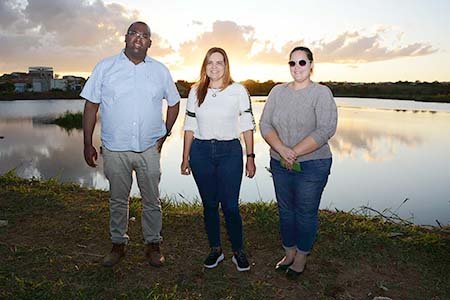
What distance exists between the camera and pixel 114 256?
3807mm

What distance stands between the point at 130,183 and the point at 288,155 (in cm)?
147

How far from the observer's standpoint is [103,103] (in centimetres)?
351

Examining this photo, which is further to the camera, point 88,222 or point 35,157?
point 35,157

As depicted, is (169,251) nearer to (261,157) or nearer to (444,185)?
(444,185)

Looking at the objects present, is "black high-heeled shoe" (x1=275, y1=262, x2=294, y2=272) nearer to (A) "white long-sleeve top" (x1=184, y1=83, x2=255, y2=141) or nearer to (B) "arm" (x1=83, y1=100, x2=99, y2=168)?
(A) "white long-sleeve top" (x1=184, y1=83, x2=255, y2=141)

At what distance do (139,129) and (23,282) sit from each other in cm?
161

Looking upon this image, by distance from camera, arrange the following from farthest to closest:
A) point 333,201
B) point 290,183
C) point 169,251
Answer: point 333,201 < point 169,251 < point 290,183

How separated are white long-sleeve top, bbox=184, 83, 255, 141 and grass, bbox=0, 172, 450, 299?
1.29 metres

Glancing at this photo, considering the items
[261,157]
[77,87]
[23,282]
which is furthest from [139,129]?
[77,87]

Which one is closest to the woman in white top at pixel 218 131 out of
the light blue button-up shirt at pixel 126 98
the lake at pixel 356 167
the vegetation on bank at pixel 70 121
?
the light blue button-up shirt at pixel 126 98

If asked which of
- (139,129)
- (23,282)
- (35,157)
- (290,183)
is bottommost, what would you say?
(35,157)

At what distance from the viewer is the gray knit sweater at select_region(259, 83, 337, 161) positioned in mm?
3171

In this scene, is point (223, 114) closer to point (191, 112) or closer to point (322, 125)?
point (191, 112)

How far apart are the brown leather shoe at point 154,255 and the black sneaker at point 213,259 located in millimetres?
414
